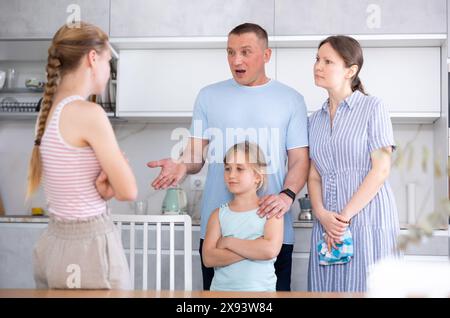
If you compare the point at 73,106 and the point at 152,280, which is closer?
the point at 73,106

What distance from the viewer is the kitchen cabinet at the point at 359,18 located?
4.25 ft

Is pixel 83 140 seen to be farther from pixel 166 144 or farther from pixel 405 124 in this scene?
pixel 405 124

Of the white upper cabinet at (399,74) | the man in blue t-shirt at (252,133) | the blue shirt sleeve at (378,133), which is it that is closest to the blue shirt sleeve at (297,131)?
the man in blue t-shirt at (252,133)

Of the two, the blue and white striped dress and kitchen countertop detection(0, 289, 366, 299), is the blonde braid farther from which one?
the blue and white striped dress

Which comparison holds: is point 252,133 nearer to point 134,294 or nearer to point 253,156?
point 253,156

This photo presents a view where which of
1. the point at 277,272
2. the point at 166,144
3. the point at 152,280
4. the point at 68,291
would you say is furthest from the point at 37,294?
the point at 166,144

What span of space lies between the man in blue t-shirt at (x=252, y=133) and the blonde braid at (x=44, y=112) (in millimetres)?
282

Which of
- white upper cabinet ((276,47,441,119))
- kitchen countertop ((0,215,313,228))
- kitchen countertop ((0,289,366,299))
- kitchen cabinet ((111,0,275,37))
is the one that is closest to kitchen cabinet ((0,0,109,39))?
kitchen cabinet ((111,0,275,37))

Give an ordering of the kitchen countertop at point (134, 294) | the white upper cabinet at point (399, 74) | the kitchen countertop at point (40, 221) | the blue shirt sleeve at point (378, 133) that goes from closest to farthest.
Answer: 1. the kitchen countertop at point (134, 294)
2. the kitchen countertop at point (40, 221)
3. the blue shirt sleeve at point (378, 133)
4. the white upper cabinet at point (399, 74)

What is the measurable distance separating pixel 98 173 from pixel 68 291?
0.38ft

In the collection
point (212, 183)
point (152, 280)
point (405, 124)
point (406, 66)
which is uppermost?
point (406, 66)

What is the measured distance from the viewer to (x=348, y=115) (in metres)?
0.87

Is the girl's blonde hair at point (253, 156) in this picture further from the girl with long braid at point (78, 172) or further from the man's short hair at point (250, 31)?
the girl with long braid at point (78, 172)

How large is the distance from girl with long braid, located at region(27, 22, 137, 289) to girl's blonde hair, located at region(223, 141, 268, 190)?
0.34 m
